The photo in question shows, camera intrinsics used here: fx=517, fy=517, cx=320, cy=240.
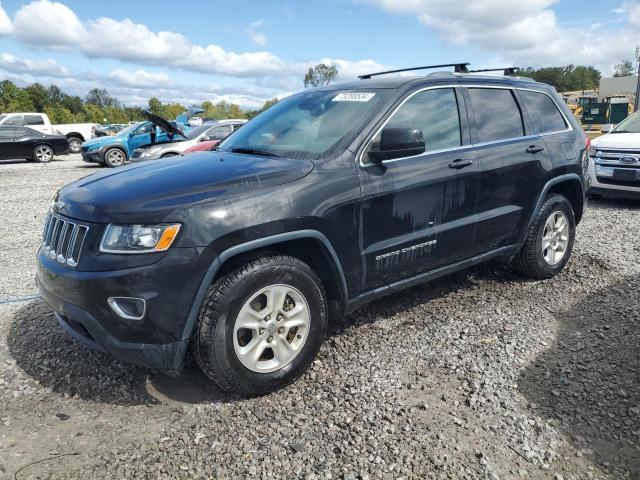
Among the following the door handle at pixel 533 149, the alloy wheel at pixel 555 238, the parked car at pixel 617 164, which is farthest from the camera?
the parked car at pixel 617 164

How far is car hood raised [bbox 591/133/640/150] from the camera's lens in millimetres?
8205

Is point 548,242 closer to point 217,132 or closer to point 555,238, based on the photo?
point 555,238

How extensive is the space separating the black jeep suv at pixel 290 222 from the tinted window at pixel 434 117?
0.01 m

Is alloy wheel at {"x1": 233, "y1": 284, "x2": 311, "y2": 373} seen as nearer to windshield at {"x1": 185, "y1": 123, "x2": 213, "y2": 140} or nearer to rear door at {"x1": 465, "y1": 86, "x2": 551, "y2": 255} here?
rear door at {"x1": 465, "y1": 86, "x2": 551, "y2": 255}

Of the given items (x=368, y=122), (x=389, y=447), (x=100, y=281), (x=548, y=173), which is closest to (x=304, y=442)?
(x=389, y=447)

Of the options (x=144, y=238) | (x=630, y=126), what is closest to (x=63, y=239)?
(x=144, y=238)

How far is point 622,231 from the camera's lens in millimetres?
6832

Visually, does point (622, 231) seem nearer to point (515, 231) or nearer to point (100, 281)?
point (515, 231)

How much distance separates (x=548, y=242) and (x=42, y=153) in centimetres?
1945

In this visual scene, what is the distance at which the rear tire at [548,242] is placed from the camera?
4680 millimetres

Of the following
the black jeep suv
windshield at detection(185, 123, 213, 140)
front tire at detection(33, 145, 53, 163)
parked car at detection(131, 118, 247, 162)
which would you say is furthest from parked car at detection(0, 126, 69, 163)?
the black jeep suv

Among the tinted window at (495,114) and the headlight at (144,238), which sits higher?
the tinted window at (495,114)

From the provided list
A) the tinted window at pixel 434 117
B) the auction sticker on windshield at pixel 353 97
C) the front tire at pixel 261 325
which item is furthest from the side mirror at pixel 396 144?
the front tire at pixel 261 325

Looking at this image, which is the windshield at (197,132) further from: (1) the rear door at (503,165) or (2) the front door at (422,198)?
(2) the front door at (422,198)
